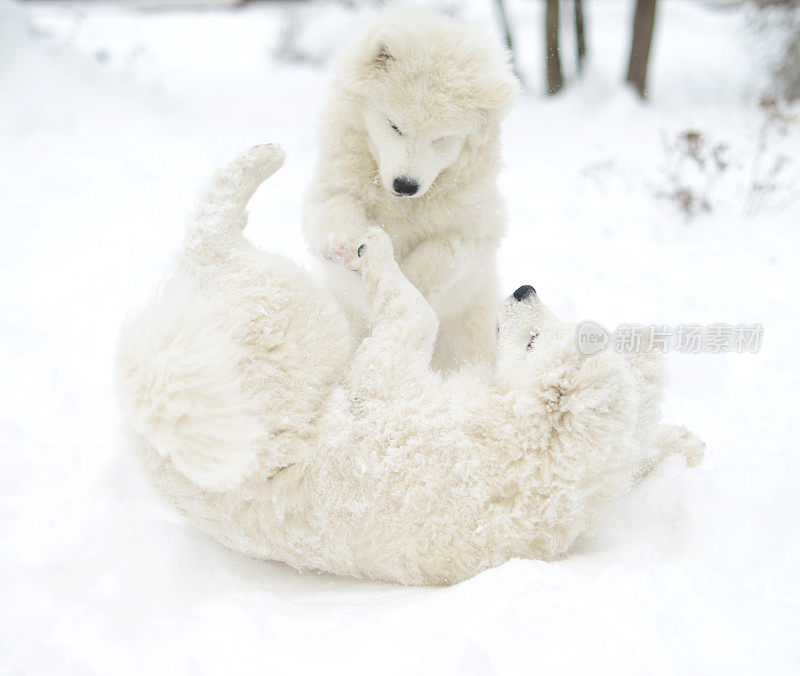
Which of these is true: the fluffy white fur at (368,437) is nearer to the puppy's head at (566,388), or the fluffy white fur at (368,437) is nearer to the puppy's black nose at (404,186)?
the puppy's head at (566,388)

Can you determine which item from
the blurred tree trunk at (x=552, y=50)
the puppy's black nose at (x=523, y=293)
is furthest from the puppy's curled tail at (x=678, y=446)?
the blurred tree trunk at (x=552, y=50)

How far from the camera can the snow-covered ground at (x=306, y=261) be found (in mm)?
1733

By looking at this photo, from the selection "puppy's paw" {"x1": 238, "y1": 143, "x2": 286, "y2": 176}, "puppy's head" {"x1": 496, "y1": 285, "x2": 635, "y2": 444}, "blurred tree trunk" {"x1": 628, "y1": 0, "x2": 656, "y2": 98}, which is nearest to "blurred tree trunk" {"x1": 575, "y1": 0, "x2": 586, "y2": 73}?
"blurred tree trunk" {"x1": 628, "y1": 0, "x2": 656, "y2": 98}

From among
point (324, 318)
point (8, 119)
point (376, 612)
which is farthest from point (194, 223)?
point (8, 119)

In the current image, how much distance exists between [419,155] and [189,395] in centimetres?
140

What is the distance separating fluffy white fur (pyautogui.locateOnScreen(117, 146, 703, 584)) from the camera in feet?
7.07

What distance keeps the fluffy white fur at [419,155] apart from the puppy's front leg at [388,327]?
0.66 ft

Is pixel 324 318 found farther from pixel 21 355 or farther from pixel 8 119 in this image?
pixel 8 119

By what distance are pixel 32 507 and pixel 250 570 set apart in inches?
33.7

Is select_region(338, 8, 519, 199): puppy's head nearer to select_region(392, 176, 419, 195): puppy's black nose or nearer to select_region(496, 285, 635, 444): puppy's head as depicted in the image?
select_region(392, 176, 419, 195): puppy's black nose

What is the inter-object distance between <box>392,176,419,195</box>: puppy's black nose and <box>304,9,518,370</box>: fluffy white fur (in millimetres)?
18

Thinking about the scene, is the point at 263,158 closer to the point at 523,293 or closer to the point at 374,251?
the point at 374,251

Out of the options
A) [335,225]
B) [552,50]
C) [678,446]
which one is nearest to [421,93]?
[335,225]

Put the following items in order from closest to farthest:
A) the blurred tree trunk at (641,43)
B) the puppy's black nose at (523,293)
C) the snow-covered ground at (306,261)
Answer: the snow-covered ground at (306,261) < the puppy's black nose at (523,293) < the blurred tree trunk at (641,43)
